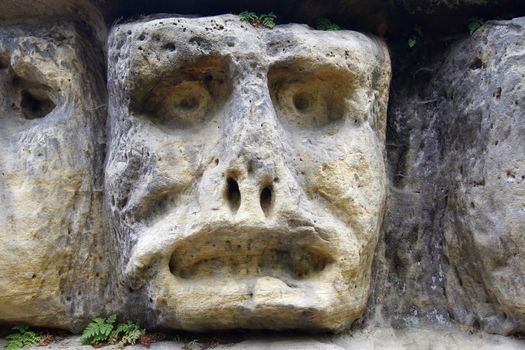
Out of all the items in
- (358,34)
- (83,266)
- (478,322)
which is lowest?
(478,322)

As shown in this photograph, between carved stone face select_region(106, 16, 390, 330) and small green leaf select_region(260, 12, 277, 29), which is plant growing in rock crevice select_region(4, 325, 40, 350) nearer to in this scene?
carved stone face select_region(106, 16, 390, 330)

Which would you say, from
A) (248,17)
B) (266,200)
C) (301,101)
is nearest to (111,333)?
(266,200)

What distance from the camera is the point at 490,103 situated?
3.62m

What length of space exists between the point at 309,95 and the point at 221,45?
72 centimetres

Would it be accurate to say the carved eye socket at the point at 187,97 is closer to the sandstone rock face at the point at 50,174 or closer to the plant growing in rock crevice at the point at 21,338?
the sandstone rock face at the point at 50,174

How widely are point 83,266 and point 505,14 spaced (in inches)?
133

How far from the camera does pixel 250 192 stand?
3285 millimetres

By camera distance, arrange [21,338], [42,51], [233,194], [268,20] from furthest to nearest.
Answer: [42,51] → [21,338] → [268,20] → [233,194]

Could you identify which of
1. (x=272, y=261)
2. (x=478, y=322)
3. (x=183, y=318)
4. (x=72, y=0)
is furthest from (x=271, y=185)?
(x=72, y=0)


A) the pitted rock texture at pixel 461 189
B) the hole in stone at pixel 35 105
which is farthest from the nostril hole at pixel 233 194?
the hole in stone at pixel 35 105

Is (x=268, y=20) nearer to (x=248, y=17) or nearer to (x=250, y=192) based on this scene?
(x=248, y=17)

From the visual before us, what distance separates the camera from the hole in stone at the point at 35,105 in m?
4.13

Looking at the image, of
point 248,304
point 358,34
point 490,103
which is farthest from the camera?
point 358,34

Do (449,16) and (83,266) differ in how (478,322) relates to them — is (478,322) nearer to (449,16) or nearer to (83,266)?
(449,16)
